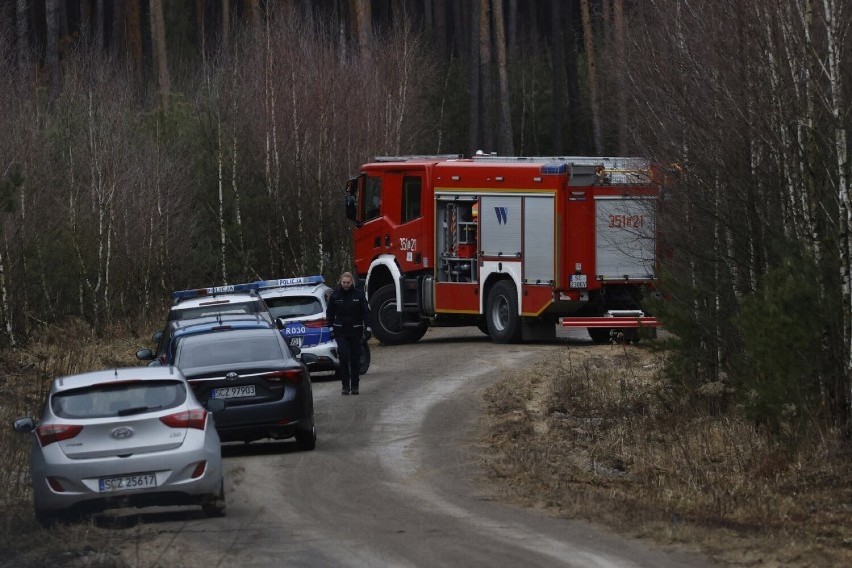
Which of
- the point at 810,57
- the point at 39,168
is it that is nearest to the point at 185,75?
the point at 39,168

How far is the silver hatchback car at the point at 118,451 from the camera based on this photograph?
1244 centimetres

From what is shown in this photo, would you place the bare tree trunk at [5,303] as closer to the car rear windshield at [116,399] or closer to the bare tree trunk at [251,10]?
the car rear windshield at [116,399]

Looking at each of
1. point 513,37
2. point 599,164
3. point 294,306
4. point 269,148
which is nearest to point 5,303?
point 294,306

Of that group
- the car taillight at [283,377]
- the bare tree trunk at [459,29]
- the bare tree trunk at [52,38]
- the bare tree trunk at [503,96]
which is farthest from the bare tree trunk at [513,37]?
the car taillight at [283,377]

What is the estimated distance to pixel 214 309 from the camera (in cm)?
2309

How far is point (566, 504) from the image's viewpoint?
508 inches

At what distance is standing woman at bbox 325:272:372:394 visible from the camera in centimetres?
2203

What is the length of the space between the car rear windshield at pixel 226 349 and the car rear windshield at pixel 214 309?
16.9 ft

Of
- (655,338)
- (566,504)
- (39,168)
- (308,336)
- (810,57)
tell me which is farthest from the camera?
(39,168)

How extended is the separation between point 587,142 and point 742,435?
53277 millimetres

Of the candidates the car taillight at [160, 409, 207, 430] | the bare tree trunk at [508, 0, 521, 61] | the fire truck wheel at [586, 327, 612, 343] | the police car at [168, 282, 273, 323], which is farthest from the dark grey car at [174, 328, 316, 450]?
the bare tree trunk at [508, 0, 521, 61]

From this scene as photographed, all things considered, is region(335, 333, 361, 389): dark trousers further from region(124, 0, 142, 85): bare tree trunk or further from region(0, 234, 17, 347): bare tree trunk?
region(124, 0, 142, 85): bare tree trunk

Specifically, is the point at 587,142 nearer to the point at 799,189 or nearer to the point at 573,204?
the point at 573,204

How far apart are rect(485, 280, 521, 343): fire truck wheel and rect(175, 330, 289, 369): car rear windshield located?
414 inches
